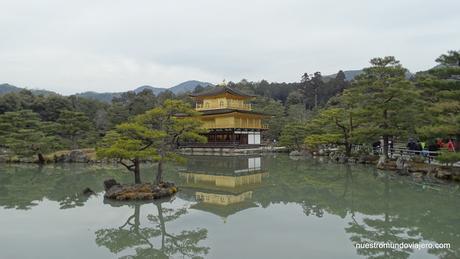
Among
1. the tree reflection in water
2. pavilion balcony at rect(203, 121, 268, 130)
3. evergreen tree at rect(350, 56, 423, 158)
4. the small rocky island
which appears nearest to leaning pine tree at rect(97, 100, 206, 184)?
the small rocky island

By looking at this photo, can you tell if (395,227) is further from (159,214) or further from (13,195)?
(13,195)

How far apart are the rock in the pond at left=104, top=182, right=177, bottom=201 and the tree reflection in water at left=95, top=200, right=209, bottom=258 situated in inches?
80.0

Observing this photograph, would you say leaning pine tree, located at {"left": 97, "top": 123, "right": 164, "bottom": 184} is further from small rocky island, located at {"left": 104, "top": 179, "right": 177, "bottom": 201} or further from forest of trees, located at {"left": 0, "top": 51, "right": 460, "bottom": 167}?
forest of trees, located at {"left": 0, "top": 51, "right": 460, "bottom": 167}

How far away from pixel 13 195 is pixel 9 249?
672 cm

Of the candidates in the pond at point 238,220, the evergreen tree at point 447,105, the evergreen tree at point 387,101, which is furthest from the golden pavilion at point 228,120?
the evergreen tree at point 447,105

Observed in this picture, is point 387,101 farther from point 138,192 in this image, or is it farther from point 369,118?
point 138,192

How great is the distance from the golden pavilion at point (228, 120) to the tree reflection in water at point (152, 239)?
23.3 metres

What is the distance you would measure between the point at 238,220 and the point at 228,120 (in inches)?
942

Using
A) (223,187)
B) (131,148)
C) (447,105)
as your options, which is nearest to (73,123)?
(223,187)

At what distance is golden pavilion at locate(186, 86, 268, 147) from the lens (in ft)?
105

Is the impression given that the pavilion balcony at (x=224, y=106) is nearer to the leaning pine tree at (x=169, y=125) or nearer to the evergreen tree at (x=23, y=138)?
the evergreen tree at (x=23, y=138)

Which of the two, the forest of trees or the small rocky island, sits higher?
the forest of trees

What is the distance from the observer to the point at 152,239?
6.86 m

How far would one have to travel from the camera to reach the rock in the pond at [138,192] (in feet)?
34.8
